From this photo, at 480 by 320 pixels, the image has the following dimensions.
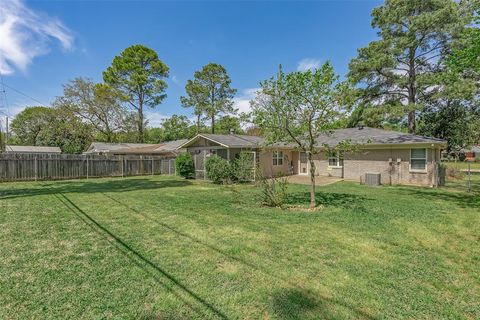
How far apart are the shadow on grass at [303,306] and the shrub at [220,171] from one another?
12.0 m

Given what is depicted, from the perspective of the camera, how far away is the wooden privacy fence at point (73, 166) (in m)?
16.0

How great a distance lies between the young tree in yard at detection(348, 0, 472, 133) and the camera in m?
18.2

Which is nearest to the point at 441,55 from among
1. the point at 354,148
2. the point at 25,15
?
the point at 354,148

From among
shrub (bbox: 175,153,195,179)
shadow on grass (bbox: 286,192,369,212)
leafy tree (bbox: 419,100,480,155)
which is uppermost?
leafy tree (bbox: 419,100,480,155)

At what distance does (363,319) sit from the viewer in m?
2.85

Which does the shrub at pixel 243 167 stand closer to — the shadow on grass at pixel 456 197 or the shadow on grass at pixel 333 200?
the shadow on grass at pixel 333 200

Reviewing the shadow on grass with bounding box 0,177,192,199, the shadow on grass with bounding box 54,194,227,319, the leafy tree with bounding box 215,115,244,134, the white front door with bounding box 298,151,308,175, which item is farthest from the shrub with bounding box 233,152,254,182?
the leafy tree with bounding box 215,115,244,134

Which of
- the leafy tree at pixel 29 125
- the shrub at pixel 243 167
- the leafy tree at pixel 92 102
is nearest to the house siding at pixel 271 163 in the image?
the shrub at pixel 243 167

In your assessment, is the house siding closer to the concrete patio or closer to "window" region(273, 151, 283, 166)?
"window" region(273, 151, 283, 166)

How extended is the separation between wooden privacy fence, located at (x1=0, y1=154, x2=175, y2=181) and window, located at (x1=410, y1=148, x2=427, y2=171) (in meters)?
17.7

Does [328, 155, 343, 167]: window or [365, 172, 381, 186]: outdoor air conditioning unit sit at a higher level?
[328, 155, 343, 167]: window

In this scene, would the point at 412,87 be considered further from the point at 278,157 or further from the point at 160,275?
the point at 160,275

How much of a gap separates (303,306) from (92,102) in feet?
115

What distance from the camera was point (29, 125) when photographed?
4284 centimetres
